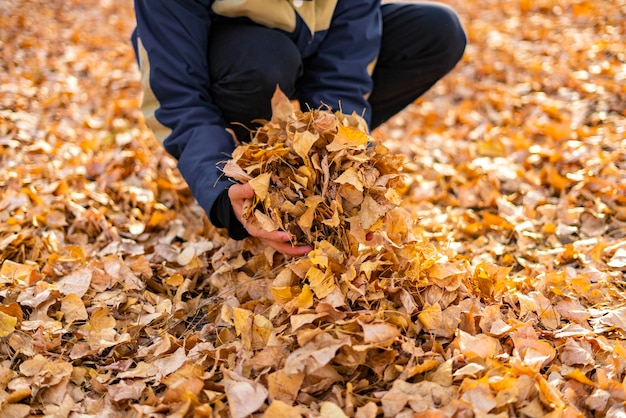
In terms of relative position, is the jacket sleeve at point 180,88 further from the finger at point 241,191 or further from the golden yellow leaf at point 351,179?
the golden yellow leaf at point 351,179

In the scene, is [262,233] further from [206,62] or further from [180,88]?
[206,62]

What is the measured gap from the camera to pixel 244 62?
1593 mm

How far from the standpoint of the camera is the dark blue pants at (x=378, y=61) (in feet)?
5.27

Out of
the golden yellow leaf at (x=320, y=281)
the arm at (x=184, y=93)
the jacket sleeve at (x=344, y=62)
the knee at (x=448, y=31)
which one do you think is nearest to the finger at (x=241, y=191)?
the arm at (x=184, y=93)

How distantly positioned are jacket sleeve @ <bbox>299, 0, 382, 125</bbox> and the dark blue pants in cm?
7

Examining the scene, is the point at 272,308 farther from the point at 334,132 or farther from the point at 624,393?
the point at 624,393

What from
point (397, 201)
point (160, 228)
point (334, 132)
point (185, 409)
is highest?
point (334, 132)

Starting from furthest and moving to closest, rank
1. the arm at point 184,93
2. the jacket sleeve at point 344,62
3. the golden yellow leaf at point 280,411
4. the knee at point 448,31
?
the knee at point 448,31 → the jacket sleeve at point 344,62 → the arm at point 184,93 → the golden yellow leaf at point 280,411

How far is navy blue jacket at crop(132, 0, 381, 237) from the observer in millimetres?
1472

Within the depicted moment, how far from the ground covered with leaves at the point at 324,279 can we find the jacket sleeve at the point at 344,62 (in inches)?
14.3

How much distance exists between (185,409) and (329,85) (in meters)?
1.02

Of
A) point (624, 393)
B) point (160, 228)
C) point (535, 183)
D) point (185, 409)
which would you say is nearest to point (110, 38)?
point (160, 228)

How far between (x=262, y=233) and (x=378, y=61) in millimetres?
965

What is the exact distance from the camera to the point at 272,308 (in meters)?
1.24
